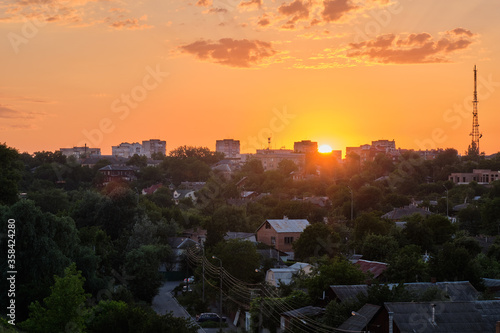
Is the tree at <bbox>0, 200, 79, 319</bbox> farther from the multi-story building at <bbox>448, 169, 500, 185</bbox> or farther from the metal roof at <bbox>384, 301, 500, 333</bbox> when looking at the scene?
the multi-story building at <bbox>448, 169, 500, 185</bbox>

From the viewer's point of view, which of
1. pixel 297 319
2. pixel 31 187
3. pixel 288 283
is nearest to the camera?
pixel 297 319

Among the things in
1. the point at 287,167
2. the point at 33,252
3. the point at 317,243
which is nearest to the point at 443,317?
the point at 33,252

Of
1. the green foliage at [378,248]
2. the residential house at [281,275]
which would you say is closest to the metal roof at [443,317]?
the residential house at [281,275]

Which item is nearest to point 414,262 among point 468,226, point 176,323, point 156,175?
point 176,323

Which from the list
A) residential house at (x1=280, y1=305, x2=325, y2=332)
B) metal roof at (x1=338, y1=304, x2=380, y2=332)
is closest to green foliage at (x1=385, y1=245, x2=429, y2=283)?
residential house at (x1=280, y1=305, x2=325, y2=332)

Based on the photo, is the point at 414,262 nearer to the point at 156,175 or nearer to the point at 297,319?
the point at 297,319

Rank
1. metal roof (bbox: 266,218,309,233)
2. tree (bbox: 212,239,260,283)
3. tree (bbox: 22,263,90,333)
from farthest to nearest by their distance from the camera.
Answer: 1. metal roof (bbox: 266,218,309,233)
2. tree (bbox: 212,239,260,283)
3. tree (bbox: 22,263,90,333)

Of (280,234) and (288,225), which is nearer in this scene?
(280,234)

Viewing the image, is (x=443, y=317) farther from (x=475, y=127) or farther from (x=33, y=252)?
(x=475, y=127)
